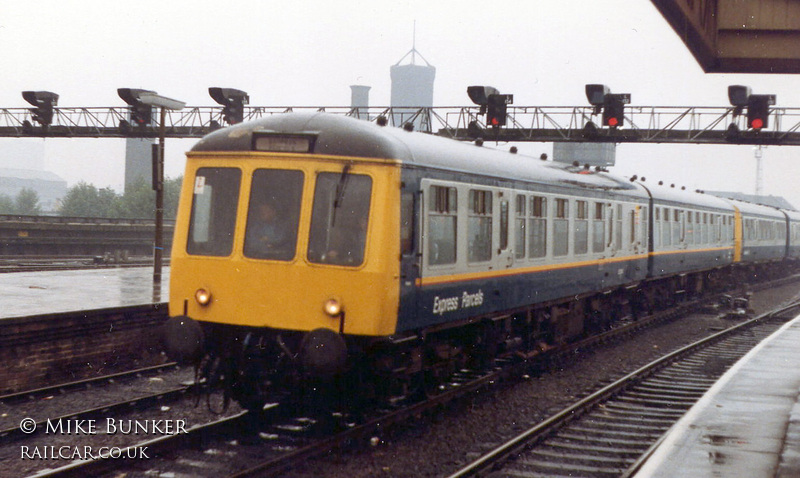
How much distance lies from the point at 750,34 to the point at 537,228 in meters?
3.61

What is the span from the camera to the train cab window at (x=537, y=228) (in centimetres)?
1188

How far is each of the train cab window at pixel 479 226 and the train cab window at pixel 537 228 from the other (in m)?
1.45

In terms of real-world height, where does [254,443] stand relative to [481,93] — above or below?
below

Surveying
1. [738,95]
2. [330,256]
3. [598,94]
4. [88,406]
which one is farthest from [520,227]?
[738,95]

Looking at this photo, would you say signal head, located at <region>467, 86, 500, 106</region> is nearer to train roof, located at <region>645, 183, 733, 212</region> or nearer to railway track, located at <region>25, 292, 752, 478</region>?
train roof, located at <region>645, 183, 733, 212</region>

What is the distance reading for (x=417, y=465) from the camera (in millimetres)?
8078

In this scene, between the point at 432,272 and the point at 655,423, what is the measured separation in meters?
3.46

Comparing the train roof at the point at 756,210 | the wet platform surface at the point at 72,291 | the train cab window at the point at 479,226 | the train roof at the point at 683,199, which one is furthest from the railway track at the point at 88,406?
the train roof at the point at 756,210

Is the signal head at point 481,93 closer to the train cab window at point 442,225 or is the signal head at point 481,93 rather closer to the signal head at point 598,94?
the signal head at point 598,94

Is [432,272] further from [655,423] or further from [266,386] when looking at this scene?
[655,423]

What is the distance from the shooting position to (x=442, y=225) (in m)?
9.32

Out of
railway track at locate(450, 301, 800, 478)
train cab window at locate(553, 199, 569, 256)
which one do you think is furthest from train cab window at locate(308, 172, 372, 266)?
train cab window at locate(553, 199, 569, 256)

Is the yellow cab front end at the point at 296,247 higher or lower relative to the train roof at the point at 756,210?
lower

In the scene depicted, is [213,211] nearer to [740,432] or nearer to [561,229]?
[740,432]
